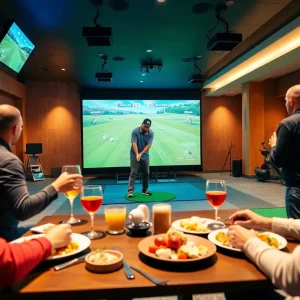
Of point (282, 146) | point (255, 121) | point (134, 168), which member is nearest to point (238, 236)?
point (282, 146)

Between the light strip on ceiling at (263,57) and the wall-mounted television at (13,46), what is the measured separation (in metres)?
4.22

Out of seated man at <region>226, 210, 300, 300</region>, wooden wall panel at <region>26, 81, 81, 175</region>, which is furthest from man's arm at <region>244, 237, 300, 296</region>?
wooden wall panel at <region>26, 81, 81, 175</region>

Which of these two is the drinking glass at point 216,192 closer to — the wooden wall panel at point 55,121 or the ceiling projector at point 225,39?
the ceiling projector at point 225,39

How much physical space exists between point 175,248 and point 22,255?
1.55 feet

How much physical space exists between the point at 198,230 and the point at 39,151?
7.97m

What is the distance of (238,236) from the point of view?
0.98 m

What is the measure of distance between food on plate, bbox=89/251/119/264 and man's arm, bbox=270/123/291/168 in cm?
155

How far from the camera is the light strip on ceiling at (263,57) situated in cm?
503

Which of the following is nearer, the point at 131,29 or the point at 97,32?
the point at 97,32

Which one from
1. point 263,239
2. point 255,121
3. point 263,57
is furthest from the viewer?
point 255,121

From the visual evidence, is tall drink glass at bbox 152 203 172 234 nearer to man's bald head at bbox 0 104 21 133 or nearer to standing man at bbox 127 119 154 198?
man's bald head at bbox 0 104 21 133

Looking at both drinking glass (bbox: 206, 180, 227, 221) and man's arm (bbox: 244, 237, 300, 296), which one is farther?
drinking glass (bbox: 206, 180, 227, 221)

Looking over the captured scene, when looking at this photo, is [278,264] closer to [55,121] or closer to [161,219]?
[161,219]

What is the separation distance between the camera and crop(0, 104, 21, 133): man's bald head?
1.36m
